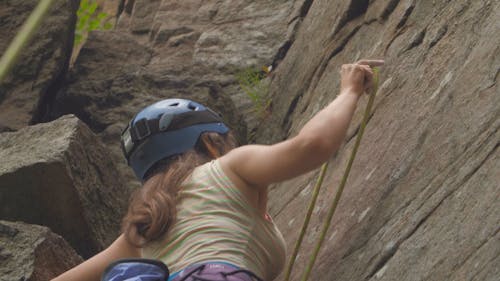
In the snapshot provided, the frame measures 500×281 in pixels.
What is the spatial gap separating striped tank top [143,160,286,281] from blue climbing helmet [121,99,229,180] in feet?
0.94

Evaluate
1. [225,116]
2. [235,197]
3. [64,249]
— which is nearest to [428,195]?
[235,197]

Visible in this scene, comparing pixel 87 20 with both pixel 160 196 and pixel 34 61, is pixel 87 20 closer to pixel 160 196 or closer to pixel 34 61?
pixel 34 61

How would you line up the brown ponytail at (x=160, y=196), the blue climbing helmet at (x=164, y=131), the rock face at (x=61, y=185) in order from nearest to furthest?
the brown ponytail at (x=160, y=196)
the blue climbing helmet at (x=164, y=131)
the rock face at (x=61, y=185)

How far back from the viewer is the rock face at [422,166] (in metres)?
3.32

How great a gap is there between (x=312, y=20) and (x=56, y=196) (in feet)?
10.5

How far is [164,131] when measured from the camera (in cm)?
398

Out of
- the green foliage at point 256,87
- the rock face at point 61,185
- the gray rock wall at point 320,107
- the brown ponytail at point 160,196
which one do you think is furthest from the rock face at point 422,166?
the green foliage at point 256,87

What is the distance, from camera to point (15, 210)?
5547 millimetres

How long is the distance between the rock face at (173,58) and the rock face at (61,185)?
147 cm

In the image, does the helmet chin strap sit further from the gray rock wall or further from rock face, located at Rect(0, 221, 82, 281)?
rock face, located at Rect(0, 221, 82, 281)

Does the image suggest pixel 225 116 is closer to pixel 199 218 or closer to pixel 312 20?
pixel 312 20

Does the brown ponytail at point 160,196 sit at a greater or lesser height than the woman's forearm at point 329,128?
lesser

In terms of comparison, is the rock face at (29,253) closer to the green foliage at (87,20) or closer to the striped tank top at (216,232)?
the striped tank top at (216,232)

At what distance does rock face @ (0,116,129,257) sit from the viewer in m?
5.46
